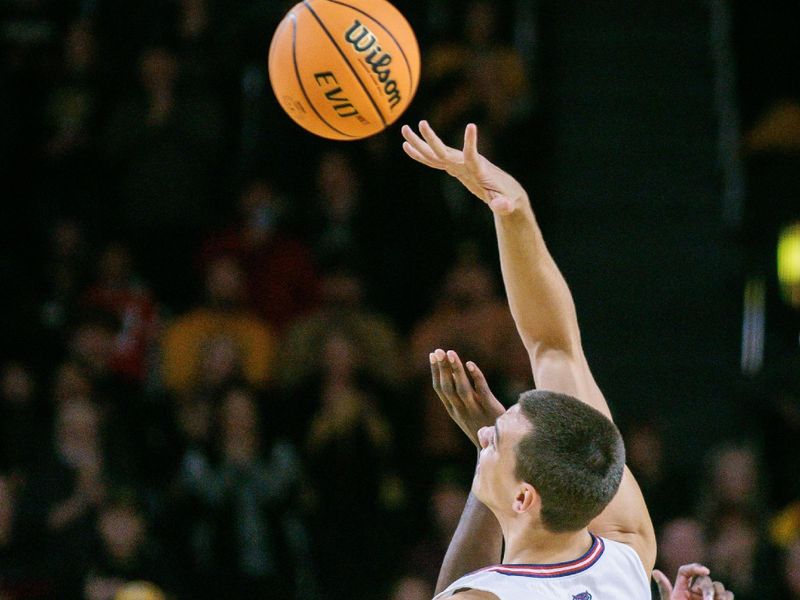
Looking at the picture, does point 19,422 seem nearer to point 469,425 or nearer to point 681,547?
point 681,547

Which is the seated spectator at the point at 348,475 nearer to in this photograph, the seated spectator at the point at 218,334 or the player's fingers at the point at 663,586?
the seated spectator at the point at 218,334

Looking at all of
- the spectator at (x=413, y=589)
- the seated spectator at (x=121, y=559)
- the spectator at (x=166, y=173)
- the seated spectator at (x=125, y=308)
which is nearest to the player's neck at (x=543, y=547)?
the spectator at (x=413, y=589)

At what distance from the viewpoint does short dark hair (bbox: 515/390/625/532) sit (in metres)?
3.18

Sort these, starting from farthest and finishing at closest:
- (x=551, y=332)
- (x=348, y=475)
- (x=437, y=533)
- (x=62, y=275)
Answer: (x=62, y=275) < (x=348, y=475) < (x=437, y=533) < (x=551, y=332)

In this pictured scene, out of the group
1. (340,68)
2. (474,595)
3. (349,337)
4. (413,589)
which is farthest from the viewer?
(349,337)

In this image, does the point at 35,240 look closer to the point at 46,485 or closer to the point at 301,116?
the point at 46,485

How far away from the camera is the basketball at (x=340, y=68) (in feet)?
14.7

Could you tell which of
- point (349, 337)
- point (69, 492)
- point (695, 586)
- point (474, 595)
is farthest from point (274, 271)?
point (474, 595)

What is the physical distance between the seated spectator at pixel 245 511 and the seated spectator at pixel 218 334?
0.59m

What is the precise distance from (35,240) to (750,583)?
5.30 m

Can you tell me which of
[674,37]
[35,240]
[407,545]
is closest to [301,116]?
[407,545]

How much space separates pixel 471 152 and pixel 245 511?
4361 mm

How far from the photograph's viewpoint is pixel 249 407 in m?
7.73

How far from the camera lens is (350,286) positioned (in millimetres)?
8328
